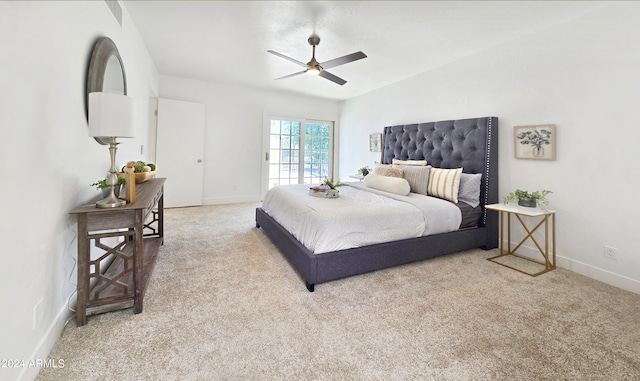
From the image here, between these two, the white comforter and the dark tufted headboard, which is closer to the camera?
the white comforter

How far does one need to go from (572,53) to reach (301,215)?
9.97ft

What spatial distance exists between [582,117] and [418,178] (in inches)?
63.8

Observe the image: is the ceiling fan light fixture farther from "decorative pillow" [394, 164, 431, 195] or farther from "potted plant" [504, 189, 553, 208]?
"potted plant" [504, 189, 553, 208]

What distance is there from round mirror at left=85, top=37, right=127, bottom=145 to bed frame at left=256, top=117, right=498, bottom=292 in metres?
1.88

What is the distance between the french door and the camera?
602 centimetres

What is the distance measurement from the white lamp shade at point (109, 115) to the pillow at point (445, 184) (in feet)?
10.3

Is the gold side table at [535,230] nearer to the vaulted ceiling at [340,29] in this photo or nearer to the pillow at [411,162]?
the pillow at [411,162]

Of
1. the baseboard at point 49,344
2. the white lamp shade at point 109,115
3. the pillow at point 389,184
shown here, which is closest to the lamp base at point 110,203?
the white lamp shade at point 109,115

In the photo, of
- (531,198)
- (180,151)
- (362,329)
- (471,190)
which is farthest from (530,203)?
(180,151)

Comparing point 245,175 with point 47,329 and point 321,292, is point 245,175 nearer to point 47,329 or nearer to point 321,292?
point 321,292

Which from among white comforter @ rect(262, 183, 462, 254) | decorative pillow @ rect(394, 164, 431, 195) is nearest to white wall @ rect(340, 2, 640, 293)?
decorative pillow @ rect(394, 164, 431, 195)

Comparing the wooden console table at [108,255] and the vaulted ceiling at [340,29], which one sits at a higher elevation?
the vaulted ceiling at [340,29]

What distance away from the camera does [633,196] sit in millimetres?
2221

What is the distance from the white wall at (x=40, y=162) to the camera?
3.50 ft
